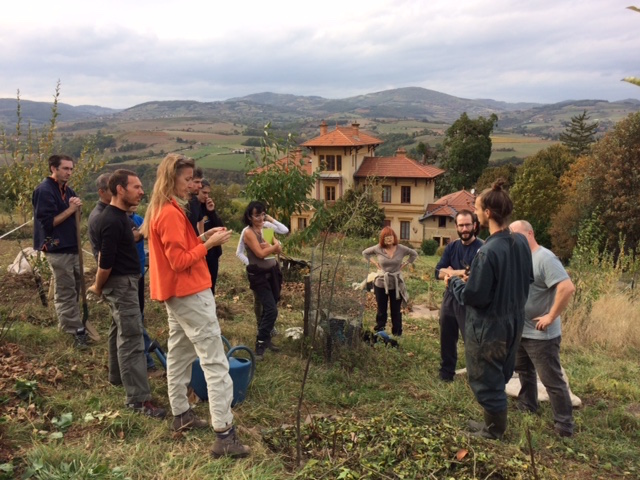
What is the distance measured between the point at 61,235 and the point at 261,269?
6.72 ft

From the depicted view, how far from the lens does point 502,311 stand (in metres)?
3.35

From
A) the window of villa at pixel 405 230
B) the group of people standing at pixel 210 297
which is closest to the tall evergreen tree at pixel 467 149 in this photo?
the window of villa at pixel 405 230

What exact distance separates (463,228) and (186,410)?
2.99m

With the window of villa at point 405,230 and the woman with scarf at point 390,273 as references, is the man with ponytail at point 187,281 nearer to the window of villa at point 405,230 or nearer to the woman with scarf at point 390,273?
the woman with scarf at point 390,273

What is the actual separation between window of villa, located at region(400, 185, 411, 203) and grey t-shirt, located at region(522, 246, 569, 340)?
38.2 meters

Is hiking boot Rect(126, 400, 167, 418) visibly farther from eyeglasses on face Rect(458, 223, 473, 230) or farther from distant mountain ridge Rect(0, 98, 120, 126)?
distant mountain ridge Rect(0, 98, 120, 126)

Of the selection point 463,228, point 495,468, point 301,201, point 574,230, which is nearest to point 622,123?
point 574,230

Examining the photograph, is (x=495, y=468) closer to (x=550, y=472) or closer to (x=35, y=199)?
(x=550, y=472)

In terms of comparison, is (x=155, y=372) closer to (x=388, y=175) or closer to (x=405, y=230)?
(x=388, y=175)

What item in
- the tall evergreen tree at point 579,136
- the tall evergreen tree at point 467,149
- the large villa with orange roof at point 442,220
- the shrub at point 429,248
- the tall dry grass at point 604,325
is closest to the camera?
the tall dry grass at point 604,325

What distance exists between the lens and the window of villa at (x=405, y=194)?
41562 mm

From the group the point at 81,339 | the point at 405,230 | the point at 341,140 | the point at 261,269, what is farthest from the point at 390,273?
the point at 405,230

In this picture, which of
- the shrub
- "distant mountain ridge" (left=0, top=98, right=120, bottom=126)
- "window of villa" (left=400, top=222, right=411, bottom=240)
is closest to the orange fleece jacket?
"distant mountain ridge" (left=0, top=98, right=120, bottom=126)

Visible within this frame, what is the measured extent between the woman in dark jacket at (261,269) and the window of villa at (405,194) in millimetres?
37472
